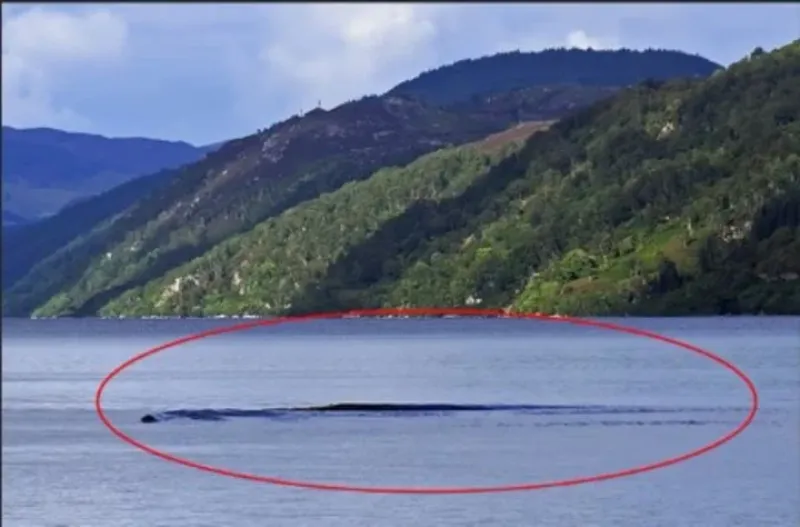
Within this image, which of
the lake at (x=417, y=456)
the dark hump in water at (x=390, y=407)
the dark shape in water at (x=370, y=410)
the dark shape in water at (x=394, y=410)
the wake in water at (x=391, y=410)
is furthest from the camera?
the dark hump in water at (x=390, y=407)

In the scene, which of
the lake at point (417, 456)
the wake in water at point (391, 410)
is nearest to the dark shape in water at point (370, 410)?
the wake in water at point (391, 410)

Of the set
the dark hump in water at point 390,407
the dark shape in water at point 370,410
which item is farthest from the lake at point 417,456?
the dark hump in water at point 390,407

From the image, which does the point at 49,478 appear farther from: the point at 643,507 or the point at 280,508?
the point at 643,507

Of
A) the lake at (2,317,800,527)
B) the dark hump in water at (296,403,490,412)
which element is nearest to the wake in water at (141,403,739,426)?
the dark hump in water at (296,403,490,412)

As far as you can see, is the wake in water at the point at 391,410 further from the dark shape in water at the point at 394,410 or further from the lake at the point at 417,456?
the lake at the point at 417,456

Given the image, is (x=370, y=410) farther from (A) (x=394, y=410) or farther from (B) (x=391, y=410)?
(A) (x=394, y=410)

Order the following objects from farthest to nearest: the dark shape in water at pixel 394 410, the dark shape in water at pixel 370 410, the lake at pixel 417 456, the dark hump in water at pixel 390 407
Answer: the dark hump in water at pixel 390 407, the dark shape in water at pixel 370 410, the dark shape in water at pixel 394 410, the lake at pixel 417 456

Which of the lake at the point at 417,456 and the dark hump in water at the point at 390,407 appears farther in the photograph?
the dark hump in water at the point at 390,407

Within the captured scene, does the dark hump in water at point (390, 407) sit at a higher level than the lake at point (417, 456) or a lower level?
higher

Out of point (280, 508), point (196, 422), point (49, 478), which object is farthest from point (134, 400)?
point (280, 508)

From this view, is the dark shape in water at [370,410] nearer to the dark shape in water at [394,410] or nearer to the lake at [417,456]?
the dark shape in water at [394,410]

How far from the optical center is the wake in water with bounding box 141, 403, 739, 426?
12644 centimetres

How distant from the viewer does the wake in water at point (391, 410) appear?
126438 millimetres

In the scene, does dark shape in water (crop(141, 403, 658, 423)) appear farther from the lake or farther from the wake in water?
the lake
